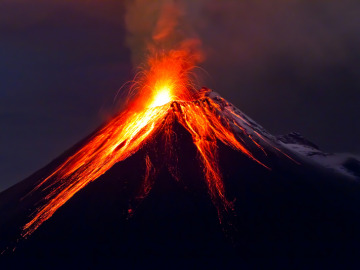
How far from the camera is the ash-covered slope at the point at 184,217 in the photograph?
2919 centimetres

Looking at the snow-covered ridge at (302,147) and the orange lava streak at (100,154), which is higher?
the snow-covered ridge at (302,147)

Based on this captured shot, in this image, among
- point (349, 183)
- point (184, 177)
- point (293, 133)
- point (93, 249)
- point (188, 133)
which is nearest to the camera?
point (93, 249)

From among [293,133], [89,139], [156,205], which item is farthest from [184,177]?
[293,133]

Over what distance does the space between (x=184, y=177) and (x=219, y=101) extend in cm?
1563

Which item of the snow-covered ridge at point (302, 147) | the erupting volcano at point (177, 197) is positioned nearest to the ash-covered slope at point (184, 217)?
the erupting volcano at point (177, 197)

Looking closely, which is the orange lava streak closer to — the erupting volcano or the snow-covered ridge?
the erupting volcano

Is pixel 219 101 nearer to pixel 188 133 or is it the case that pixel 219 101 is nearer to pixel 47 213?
pixel 188 133

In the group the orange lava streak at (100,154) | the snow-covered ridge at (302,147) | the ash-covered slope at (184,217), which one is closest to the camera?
the ash-covered slope at (184,217)

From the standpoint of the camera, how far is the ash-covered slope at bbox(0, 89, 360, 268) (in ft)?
95.8

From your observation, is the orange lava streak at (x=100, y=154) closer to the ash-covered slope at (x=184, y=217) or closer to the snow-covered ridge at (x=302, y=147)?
the ash-covered slope at (x=184, y=217)

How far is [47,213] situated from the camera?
33.2 metres

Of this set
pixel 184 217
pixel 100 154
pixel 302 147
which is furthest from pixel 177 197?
pixel 302 147

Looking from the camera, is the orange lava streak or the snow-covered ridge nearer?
the orange lava streak

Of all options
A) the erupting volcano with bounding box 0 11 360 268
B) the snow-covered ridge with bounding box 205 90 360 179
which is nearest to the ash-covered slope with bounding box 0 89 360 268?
the erupting volcano with bounding box 0 11 360 268
